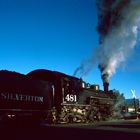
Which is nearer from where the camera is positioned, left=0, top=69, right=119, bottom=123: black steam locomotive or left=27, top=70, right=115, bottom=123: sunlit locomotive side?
left=0, top=69, right=119, bottom=123: black steam locomotive

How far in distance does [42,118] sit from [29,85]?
2.36 meters

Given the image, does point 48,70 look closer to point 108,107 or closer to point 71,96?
point 71,96

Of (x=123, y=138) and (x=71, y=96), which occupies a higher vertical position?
(x=71, y=96)

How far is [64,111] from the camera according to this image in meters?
19.5

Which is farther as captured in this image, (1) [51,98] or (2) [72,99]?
(2) [72,99]

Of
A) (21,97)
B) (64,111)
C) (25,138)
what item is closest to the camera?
(25,138)

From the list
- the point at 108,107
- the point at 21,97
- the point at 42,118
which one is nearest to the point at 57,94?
the point at 42,118

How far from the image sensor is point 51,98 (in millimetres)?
18625

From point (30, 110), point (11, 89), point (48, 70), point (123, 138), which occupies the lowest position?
point (123, 138)

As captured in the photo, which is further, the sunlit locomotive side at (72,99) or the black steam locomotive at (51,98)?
the sunlit locomotive side at (72,99)

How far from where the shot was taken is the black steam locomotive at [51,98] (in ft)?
49.3

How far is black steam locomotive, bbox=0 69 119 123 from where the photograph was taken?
49.3ft

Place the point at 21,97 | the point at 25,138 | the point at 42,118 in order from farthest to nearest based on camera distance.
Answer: the point at 42,118
the point at 21,97
the point at 25,138

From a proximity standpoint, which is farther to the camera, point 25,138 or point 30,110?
point 30,110
